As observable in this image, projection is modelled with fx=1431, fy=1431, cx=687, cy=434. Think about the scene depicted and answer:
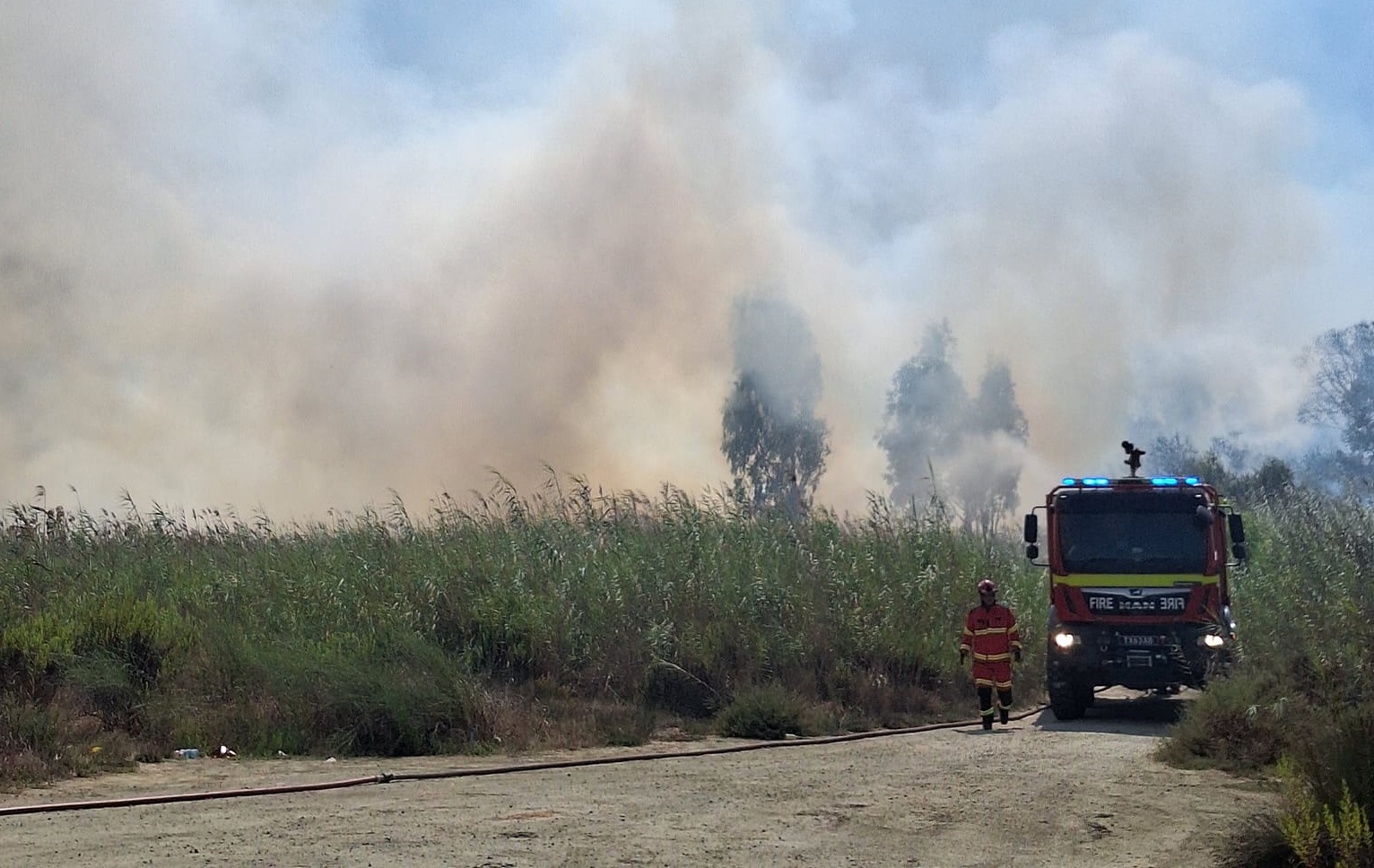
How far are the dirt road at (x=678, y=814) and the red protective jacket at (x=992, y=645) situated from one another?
2.84m

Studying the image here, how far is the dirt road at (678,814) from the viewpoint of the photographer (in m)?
8.80

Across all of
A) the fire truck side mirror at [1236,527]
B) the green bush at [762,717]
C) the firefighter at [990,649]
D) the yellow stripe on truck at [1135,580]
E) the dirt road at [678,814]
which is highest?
the fire truck side mirror at [1236,527]

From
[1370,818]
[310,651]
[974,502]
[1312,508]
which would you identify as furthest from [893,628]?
[974,502]

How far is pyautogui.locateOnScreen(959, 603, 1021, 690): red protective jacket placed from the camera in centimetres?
1727

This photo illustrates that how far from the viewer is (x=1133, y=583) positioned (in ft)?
59.0

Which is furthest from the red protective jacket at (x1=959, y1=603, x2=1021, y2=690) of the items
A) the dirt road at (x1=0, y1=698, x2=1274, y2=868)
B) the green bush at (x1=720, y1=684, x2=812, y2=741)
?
the dirt road at (x1=0, y1=698, x2=1274, y2=868)

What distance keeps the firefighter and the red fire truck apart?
774 millimetres

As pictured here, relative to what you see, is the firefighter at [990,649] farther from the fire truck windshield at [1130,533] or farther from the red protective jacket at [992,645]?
the fire truck windshield at [1130,533]

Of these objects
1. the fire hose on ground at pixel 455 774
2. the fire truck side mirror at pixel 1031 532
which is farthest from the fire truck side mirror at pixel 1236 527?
the fire hose on ground at pixel 455 774

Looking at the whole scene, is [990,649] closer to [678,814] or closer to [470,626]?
[470,626]

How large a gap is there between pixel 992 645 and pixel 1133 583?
2.10 m

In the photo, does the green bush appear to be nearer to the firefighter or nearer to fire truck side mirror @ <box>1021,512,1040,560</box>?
the firefighter

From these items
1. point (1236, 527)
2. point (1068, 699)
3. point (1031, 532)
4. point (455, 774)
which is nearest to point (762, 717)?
point (1068, 699)

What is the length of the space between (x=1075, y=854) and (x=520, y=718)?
7627 mm
